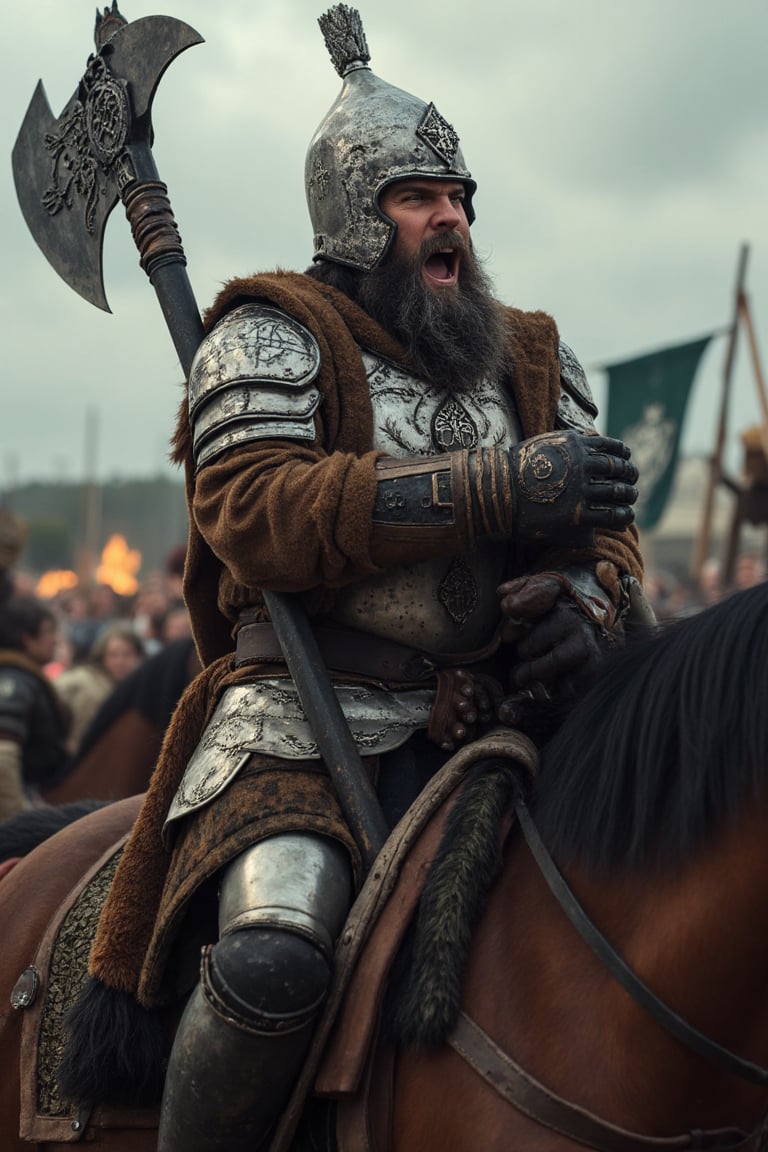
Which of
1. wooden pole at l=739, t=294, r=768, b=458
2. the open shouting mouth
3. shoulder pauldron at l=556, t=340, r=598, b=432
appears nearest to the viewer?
the open shouting mouth

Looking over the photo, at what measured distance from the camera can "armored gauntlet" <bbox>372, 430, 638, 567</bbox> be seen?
3092mm

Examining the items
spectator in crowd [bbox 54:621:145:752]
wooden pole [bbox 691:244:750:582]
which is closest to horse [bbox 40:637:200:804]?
spectator in crowd [bbox 54:621:145:752]

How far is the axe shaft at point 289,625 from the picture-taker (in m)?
3.09

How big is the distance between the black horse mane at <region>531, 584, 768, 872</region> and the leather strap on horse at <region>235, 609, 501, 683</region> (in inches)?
19.0

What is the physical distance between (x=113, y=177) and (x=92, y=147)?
5.1 inches

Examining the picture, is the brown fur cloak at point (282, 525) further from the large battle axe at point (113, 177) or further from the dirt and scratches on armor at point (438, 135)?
the dirt and scratches on armor at point (438, 135)

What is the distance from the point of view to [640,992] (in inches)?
105

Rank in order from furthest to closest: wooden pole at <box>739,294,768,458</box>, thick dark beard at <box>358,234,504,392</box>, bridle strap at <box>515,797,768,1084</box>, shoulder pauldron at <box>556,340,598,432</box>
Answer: wooden pole at <box>739,294,768,458</box> < shoulder pauldron at <box>556,340,598,432</box> < thick dark beard at <box>358,234,504,392</box> < bridle strap at <box>515,797,768,1084</box>

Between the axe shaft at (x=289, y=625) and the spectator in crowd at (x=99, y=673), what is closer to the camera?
the axe shaft at (x=289, y=625)

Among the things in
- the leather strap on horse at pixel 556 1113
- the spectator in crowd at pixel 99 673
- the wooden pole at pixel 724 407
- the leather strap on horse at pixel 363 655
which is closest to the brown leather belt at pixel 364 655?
the leather strap on horse at pixel 363 655

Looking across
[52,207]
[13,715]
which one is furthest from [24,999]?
[13,715]

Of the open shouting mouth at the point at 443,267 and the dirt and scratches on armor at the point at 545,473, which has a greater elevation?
the open shouting mouth at the point at 443,267

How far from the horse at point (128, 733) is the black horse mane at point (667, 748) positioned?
4189mm

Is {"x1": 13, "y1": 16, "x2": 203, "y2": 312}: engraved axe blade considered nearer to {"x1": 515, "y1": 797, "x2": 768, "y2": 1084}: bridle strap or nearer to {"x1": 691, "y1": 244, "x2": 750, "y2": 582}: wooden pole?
{"x1": 515, "y1": 797, "x2": 768, "y2": 1084}: bridle strap
